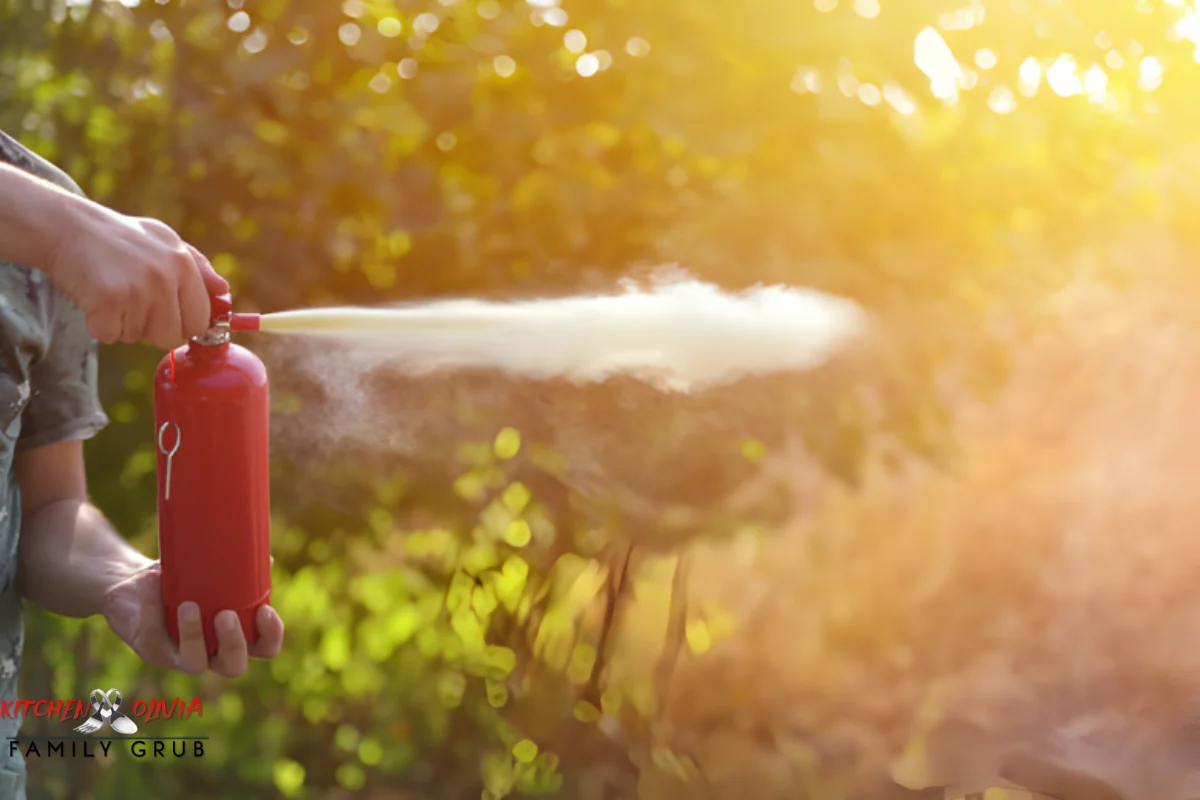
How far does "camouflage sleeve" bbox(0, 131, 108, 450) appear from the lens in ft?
4.79

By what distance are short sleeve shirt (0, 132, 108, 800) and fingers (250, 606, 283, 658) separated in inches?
13.5

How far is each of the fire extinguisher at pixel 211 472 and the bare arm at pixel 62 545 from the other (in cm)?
13

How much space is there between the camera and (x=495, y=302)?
8.13 ft

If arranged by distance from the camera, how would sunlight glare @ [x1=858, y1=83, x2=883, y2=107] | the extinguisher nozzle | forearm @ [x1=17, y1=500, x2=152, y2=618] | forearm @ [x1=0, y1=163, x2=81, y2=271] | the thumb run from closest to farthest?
forearm @ [x1=0, y1=163, x2=81, y2=271] < the thumb < the extinguisher nozzle < forearm @ [x1=17, y1=500, x2=152, y2=618] < sunlight glare @ [x1=858, y1=83, x2=883, y2=107]

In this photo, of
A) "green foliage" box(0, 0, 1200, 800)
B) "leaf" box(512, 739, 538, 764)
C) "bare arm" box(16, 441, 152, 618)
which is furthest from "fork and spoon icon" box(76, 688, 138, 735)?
"bare arm" box(16, 441, 152, 618)

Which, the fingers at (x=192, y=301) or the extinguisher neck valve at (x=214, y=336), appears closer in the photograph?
the fingers at (x=192, y=301)

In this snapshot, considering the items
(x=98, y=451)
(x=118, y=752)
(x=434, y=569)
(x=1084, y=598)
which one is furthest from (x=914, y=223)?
(x=118, y=752)

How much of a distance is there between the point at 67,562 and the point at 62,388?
0.87 ft

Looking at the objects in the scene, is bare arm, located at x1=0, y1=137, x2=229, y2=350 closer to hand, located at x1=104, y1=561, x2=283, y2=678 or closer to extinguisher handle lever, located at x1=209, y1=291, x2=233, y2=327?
extinguisher handle lever, located at x1=209, y1=291, x2=233, y2=327

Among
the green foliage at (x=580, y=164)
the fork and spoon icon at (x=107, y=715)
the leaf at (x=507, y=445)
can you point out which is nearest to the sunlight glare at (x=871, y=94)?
the green foliage at (x=580, y=164)

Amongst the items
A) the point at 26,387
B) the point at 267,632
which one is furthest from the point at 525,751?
the point at 26,387

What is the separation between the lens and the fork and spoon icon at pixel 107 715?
9.09ft

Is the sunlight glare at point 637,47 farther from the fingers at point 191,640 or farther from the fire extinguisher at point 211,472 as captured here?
the fingers at point 191,640

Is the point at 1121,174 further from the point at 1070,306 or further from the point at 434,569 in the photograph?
the point at 434,569
